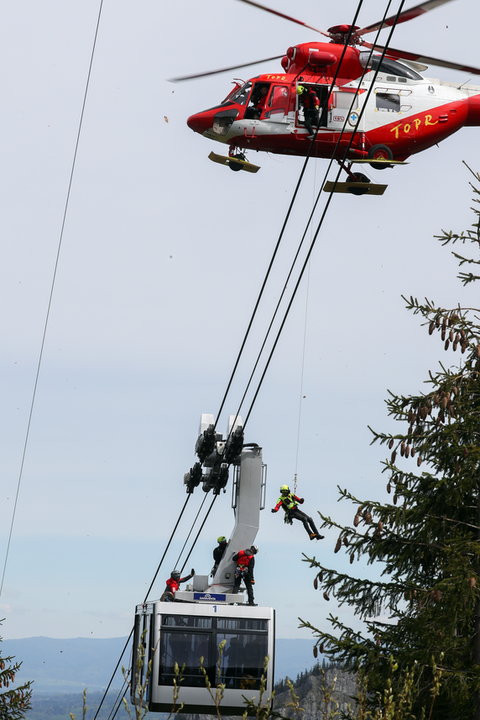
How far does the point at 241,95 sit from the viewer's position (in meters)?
24.0

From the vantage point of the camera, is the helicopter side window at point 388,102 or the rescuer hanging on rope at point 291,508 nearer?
the rescuer hanging on rope at point 291,508

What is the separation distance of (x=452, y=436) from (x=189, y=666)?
6329 mm

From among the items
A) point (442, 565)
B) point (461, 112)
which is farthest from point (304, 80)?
point (442, 565)

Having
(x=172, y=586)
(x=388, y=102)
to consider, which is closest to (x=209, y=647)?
(x=172, y=586)

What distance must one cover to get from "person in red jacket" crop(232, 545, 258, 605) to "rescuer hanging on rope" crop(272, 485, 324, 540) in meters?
0.99

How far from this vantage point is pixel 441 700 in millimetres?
14336

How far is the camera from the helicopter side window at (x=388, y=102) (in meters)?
23.9

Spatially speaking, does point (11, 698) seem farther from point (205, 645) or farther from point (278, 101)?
point (278, 101)

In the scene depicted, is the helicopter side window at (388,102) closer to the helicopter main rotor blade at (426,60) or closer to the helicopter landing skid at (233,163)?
the helicopter main rotor blade at (426,60)

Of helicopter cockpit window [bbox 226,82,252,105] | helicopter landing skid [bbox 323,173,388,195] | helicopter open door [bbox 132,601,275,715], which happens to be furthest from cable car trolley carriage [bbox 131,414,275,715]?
helicopter cockpit window [bbox 226,82,252,105]

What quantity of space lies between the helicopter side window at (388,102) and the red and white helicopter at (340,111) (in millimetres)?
23

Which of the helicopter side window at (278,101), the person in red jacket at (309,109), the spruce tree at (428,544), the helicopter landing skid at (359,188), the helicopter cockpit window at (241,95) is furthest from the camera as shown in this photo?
→ the helicopter cockpit window at (241,95)

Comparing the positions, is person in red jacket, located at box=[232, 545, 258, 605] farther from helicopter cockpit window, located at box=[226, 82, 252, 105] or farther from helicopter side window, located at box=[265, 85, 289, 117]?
helicopter cockpit window, located at box=[226, 82, 252, 105]

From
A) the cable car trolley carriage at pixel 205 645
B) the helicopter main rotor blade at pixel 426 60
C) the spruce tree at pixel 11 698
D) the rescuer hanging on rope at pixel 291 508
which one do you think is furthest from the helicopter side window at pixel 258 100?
the spruce tree at pixel 11 698
